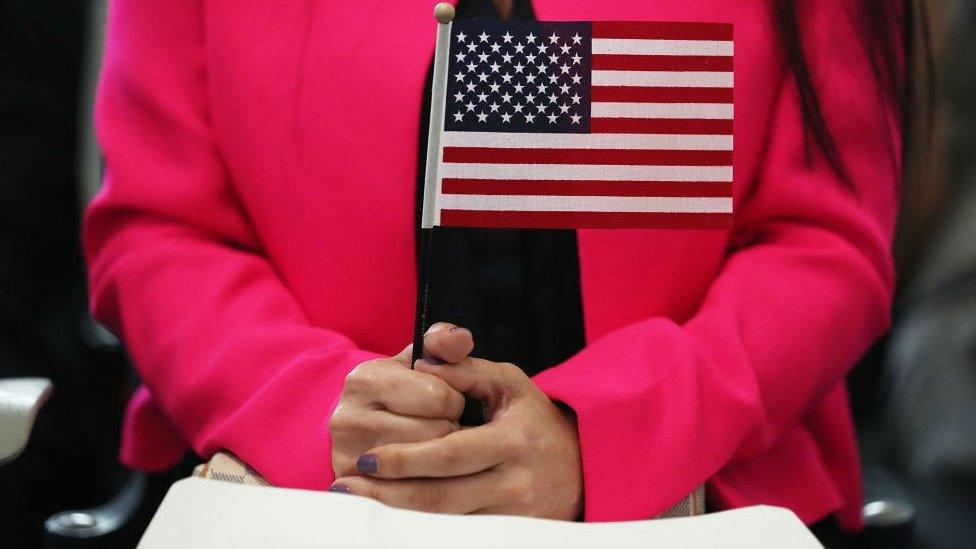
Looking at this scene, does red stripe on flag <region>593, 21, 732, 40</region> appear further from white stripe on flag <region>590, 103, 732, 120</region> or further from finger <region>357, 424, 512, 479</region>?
finger <region>357, 424, 512, 479</region>

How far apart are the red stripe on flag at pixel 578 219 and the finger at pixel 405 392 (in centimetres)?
9

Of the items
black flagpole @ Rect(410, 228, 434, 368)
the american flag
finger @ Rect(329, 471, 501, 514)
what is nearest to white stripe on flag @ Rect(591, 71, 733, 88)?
the american flag

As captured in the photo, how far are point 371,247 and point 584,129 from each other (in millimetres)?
209

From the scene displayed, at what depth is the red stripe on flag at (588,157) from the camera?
566mm

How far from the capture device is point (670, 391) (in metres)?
0.64

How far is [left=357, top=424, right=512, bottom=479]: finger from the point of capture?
1.82 ft

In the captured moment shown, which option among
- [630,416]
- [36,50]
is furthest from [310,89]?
[36,50]

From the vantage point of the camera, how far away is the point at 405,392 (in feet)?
1.87

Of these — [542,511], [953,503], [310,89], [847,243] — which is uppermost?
[310,89]

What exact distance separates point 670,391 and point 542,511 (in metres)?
0.11

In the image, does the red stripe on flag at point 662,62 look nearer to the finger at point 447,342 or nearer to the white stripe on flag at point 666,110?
the white stripe on flag at point 666,110

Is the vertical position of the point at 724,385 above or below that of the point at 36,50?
below

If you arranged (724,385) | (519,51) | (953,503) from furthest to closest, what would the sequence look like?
(953,503), (724,385), (519,51)

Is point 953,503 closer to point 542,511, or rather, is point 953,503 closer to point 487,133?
point 542,511
